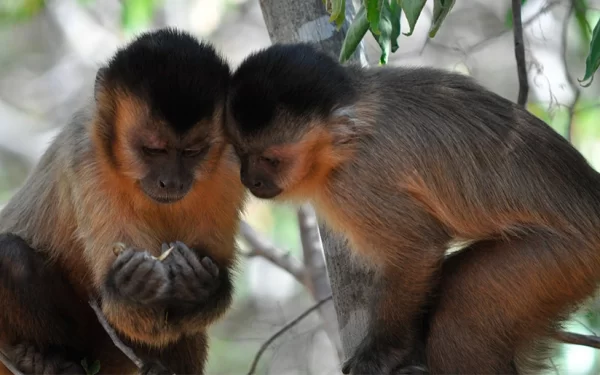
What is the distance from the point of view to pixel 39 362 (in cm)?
396

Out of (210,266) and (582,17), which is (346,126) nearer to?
(210,266)

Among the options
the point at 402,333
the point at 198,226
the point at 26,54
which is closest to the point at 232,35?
the point at 26,54

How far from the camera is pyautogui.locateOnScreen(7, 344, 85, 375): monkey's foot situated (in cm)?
393

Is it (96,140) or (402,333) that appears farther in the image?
(96,140)

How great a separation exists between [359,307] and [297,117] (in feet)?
3.06

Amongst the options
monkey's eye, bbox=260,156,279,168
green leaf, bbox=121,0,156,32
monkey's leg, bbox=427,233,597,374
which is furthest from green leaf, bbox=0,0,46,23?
monkey's leg, bbox=427,233,597,374

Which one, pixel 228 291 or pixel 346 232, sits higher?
pixel 346 232

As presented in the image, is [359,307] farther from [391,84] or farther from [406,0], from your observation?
[406,0]

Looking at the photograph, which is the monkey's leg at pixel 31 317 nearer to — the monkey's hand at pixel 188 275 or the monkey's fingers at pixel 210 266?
the monkey's hand at pixel 188 275

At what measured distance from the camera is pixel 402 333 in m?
3.66

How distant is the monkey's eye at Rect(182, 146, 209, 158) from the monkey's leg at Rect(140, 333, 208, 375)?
94 centimetres

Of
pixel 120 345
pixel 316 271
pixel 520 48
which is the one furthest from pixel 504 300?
pixel 316 271

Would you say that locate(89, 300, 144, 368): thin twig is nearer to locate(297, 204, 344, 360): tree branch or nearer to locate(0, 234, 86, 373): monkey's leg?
locate(0, 234, 86, 373): monkey's leg

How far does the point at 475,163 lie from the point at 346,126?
0.55 meters
